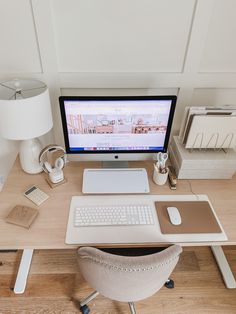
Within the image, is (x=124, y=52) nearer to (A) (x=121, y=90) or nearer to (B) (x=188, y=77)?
(A) (x=121, y=90)

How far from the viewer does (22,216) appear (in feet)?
3.67

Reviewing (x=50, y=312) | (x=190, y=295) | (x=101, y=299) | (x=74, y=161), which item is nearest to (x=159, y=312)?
(x=190, y=295)

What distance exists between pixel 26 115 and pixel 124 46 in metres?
0.63

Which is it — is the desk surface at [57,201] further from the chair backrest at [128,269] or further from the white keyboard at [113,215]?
the chair backrest at [128,269]

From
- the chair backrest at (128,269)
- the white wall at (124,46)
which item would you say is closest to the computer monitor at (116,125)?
the white wall at (124,46)

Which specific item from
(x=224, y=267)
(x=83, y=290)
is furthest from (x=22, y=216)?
(x=224, y=267)

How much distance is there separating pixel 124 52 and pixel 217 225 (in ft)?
3.32

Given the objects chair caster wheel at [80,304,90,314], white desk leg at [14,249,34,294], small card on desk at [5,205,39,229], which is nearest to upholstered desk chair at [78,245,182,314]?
small card on desk at [5,205,39,229]

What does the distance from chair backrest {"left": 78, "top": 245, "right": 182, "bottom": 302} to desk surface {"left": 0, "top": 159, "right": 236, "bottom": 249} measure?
18 centimetres

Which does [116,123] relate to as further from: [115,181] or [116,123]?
[115,181]

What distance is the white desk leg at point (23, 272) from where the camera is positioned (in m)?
1.48

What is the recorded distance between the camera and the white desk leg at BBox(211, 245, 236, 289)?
1533 mm

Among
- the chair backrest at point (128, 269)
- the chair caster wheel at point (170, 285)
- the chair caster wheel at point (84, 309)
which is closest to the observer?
the chair backrest at point (128, 269)

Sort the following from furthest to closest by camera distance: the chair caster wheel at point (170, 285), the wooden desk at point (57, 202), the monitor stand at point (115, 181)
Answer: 1. the chair caster wheel at point (170, 285)
2. the monitor stand at point (115, 181)
3. the wooden desk at point (57, 202)
